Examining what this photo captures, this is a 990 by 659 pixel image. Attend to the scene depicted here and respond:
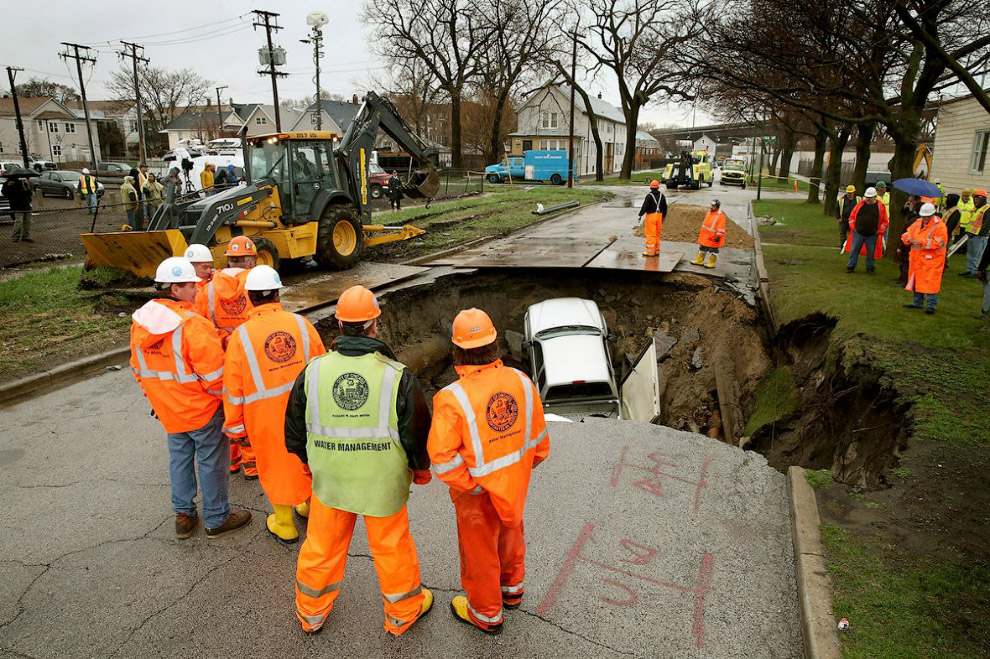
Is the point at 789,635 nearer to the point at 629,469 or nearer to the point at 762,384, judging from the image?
the point at 629,469

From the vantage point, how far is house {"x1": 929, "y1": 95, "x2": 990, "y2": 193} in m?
20.4

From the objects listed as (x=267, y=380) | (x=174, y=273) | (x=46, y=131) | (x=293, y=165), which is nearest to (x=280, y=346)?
(x=267, y=380)

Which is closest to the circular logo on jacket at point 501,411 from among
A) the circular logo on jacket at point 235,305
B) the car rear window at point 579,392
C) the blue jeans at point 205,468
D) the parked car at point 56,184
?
the blue jeans at point 205,468

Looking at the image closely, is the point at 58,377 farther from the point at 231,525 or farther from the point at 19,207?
the point at 19,207

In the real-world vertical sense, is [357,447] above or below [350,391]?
below

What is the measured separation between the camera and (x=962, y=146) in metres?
21.7

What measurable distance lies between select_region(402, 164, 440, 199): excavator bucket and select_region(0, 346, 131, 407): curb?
856cm

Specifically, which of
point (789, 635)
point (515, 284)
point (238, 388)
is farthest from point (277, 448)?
point (515, 284)

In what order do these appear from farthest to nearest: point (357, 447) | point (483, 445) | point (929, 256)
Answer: point (929, 256)
point (357, 447)
point (483, 445)

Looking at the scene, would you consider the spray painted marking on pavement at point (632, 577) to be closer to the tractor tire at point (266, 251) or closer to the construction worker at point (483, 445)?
the construction worker at point (483, 445)

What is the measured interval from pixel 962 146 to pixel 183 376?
1085 inches

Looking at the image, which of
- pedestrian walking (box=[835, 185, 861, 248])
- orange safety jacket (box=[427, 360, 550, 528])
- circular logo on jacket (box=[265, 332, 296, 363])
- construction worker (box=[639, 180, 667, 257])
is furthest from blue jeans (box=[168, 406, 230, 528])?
pedestrian walking (box=[835, 185, 861, 248])

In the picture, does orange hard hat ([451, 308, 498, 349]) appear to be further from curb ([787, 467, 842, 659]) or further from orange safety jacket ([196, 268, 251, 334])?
orange safety jacket ([196, 268, 251, 334])

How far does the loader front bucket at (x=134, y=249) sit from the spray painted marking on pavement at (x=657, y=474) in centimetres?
849
